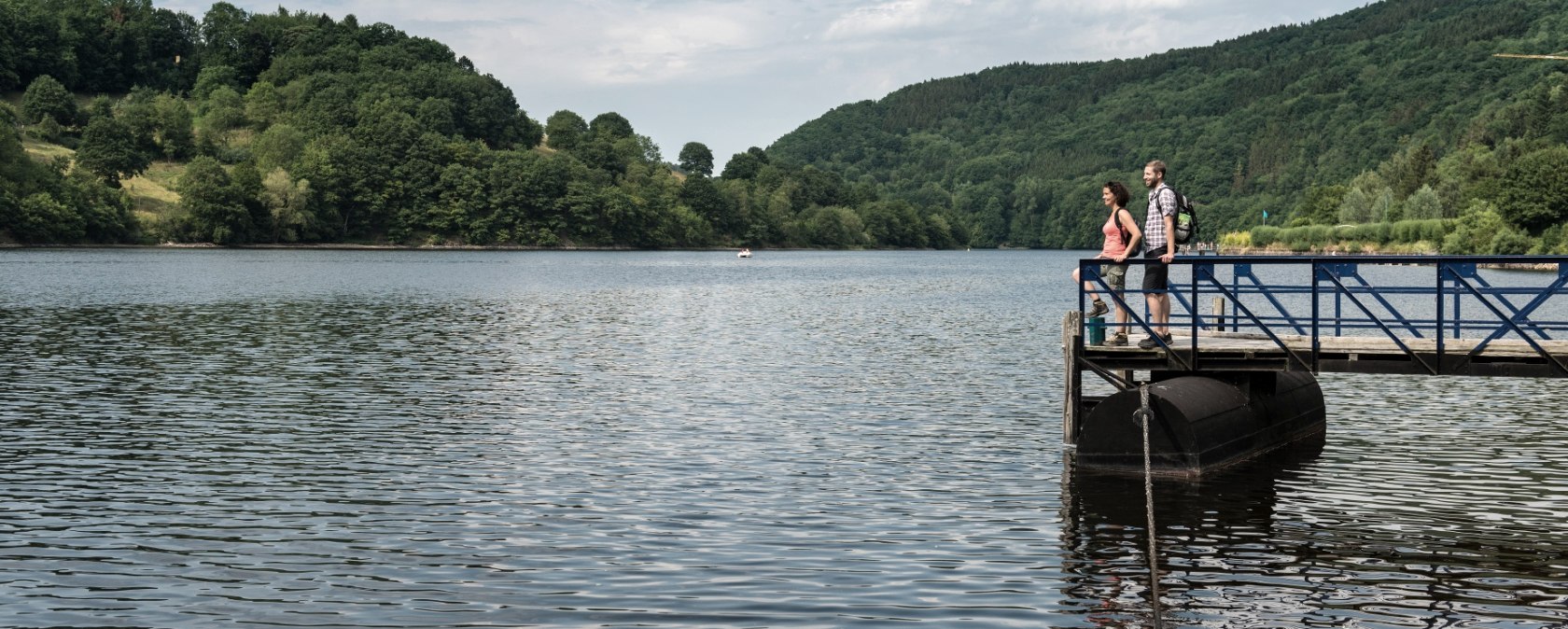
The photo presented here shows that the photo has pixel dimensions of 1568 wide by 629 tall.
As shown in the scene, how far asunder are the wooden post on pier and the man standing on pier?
97 cm

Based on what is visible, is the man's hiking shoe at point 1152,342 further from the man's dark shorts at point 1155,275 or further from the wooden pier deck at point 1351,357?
the man's dark shorts at point 1155,275

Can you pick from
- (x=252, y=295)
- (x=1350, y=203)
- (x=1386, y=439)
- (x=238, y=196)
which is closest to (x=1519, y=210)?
(x=1350, y=203)

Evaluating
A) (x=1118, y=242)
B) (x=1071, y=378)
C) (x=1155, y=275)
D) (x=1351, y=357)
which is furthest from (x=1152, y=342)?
(x=1351, y=357)

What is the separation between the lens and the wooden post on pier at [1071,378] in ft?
72.6

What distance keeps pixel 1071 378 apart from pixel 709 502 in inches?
265

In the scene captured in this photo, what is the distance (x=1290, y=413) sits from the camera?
77.9ft

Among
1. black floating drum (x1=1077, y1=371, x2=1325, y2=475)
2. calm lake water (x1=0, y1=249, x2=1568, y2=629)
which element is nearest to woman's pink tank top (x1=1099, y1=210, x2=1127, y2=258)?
black floating drum (x1=1077, y1=371, x2=1325, y2=475)

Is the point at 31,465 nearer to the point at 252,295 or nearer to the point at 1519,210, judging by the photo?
the point at 252,295

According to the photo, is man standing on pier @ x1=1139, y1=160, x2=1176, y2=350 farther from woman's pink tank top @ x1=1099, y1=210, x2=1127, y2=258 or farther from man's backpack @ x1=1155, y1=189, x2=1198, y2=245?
woman's pink tank top @ x1=1099, y1=210, x2=1127, y2=258

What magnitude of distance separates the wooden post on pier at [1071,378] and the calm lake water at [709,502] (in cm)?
53

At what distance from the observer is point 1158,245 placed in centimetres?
2116

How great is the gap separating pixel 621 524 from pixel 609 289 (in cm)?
7877

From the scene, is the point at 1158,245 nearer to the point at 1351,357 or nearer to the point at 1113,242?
the point at 1113,242

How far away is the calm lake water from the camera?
13.8 m
